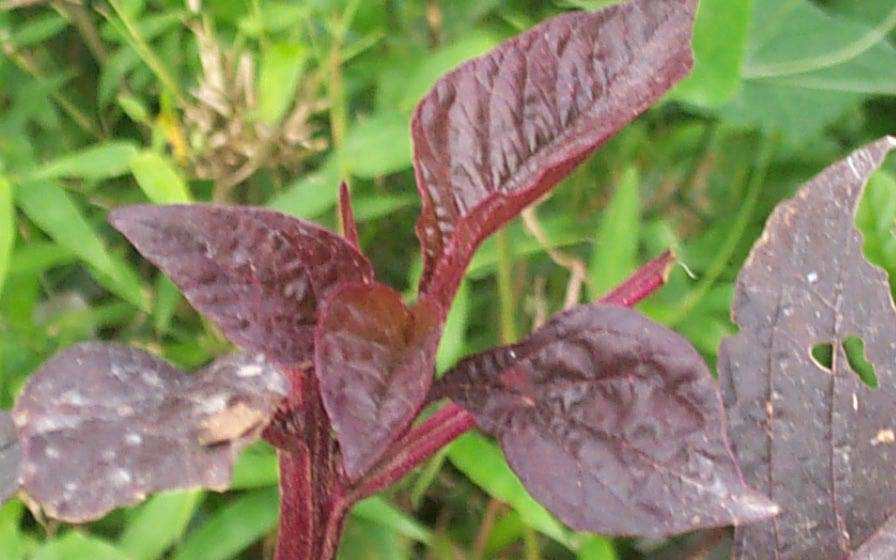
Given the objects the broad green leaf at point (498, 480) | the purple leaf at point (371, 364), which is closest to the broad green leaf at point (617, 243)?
the broad green leaf at point (498, 480)

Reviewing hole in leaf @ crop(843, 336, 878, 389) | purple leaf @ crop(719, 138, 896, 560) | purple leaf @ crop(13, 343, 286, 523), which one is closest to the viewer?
purple leaf @ crop(13, 343, 286, 523)

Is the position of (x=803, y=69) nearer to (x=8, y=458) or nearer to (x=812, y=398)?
(x=812, y=398)

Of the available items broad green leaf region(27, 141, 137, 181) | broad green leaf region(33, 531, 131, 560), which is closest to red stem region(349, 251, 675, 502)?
broad green leaf region(33, 531, 131, 560)

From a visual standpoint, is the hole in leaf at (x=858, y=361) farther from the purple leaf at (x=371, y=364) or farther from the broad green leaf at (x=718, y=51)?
the purple leaf at (x=371, y=364)

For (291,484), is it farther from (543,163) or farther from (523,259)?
(523,259)

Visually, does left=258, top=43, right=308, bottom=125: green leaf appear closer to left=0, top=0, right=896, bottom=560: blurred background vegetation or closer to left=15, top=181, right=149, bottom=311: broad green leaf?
left=0, top=0, right=896, bottom=560: blurred background vegetation

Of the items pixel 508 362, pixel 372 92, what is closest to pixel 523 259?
pixel 372 92
